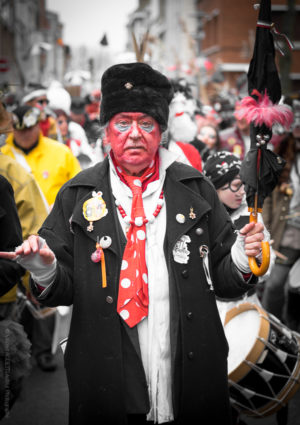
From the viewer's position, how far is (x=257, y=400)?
3891mm

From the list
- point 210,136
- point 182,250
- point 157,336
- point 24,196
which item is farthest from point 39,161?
point 157,336

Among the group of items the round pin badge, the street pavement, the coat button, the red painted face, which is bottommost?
the street pavement

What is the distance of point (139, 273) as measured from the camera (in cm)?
264

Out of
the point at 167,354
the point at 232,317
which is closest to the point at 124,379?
the point at 167,354

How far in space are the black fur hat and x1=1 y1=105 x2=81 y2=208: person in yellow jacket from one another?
3113mm

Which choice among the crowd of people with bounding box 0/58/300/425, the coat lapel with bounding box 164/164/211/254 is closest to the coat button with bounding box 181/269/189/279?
the crowd of people with bounding box 0/58/300/425

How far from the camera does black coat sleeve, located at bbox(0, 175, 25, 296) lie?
10.6ft

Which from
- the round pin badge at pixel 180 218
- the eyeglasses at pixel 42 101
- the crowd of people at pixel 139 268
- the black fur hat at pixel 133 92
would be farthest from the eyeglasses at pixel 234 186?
the eyeglasses at pixel 42 101

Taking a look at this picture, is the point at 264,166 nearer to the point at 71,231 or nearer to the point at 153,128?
the point at 153,128

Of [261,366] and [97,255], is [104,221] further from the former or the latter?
[261,366]

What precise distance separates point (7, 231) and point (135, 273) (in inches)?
37.9

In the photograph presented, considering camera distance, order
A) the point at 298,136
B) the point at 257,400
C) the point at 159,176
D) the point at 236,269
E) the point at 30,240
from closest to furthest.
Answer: the point at 30,240, the point at 236,269, the point at 159,176, the point at 257,400, the point at 298,136

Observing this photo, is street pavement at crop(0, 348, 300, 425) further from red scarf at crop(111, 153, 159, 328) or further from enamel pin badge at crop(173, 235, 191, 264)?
enamel pin badge at crop(173, 235, 191, 264)

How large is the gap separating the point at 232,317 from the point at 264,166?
1.81 metres
